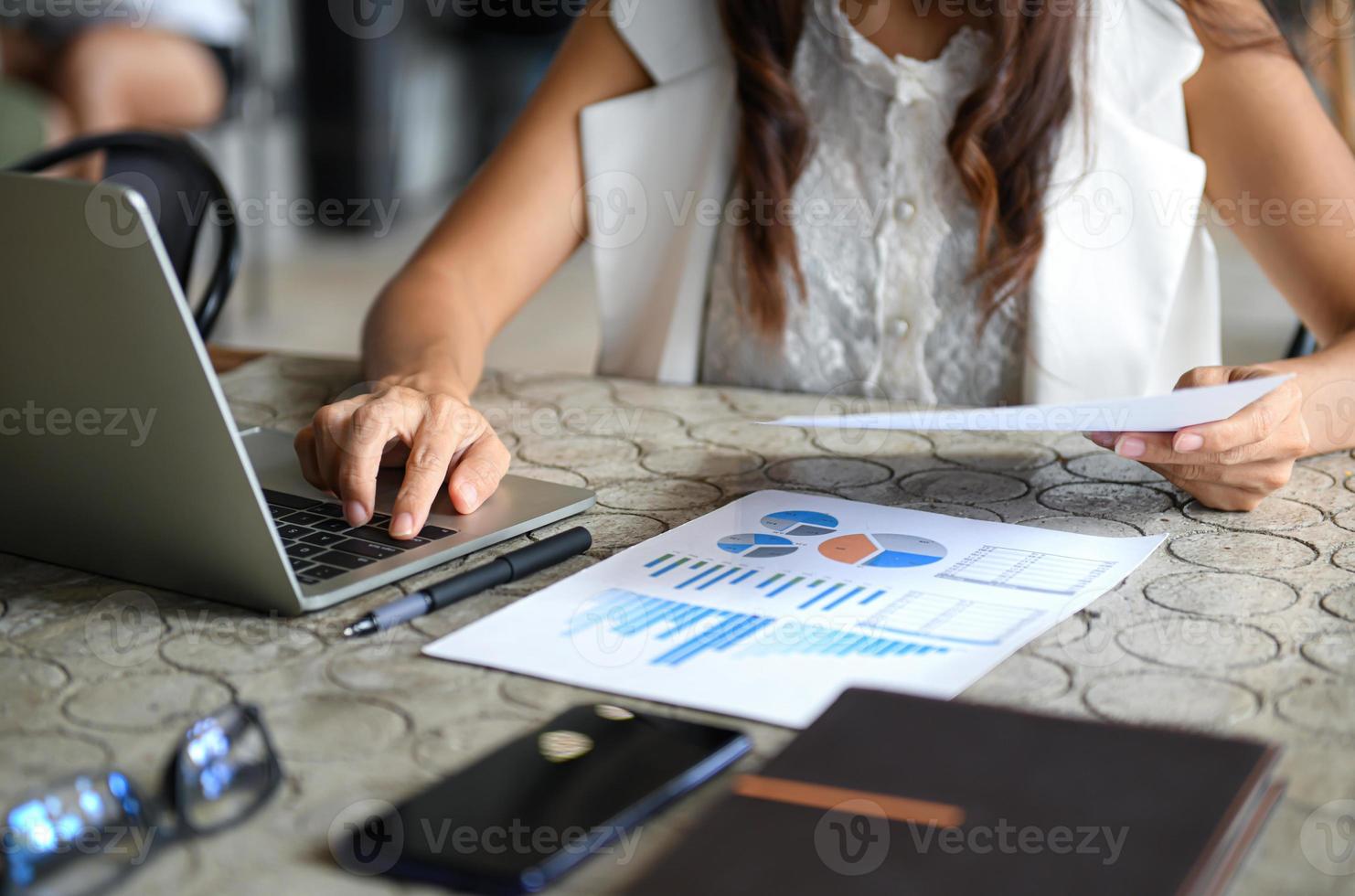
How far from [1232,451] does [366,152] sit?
14.9 ft

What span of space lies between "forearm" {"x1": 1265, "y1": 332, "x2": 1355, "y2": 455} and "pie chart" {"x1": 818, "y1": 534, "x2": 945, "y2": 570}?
1.12ft

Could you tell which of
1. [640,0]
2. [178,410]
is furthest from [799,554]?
[640,0]

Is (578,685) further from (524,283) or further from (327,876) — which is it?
(524,283)

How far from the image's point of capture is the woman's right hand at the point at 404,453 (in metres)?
0.78

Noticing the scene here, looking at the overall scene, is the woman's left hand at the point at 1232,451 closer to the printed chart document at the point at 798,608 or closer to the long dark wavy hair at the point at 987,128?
the printed chart document at the point at 798,608

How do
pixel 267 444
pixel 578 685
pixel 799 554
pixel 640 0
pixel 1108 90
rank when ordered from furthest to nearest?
pixel 640 0
pixel 1108 90
pixel 267 444
pixel 799 554
pixel 578 685

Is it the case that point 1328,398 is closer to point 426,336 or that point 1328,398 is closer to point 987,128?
point 987,128

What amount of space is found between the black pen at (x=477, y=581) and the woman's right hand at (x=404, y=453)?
8 cm

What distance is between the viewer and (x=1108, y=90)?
1240mm

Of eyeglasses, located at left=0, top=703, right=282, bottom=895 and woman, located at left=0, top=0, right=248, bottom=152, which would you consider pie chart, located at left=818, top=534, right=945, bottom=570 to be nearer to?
eyeglasses, located at left=0, top=703, right=282, bottom=895

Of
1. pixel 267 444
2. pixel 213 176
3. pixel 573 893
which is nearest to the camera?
pixel 573 893

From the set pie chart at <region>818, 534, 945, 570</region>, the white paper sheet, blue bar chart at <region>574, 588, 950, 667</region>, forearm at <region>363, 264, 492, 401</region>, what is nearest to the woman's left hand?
the white paper sheet

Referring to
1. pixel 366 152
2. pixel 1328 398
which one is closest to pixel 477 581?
pixel 1328 398

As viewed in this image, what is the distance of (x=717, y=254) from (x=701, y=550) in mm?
721
